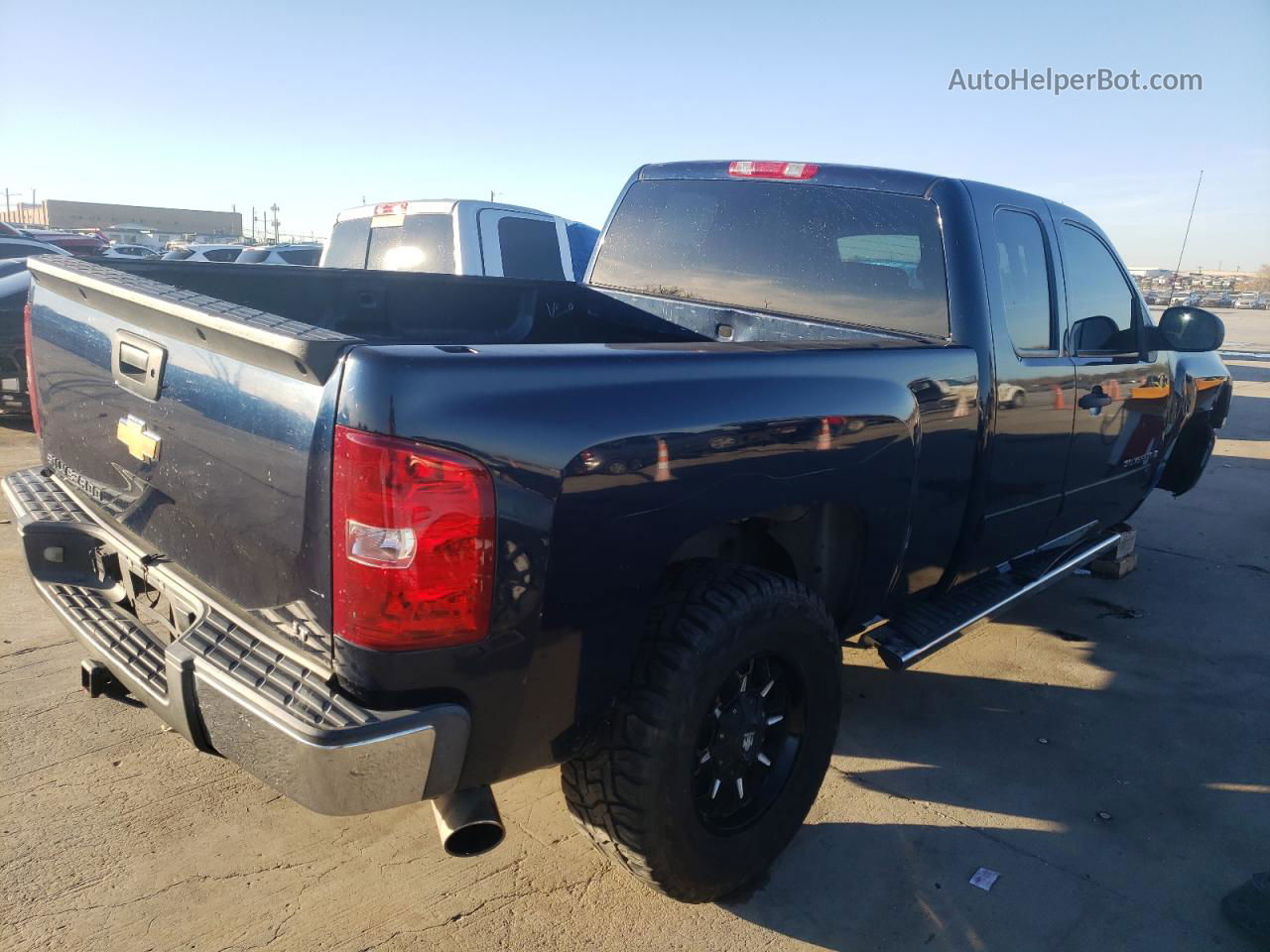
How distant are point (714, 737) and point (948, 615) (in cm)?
134

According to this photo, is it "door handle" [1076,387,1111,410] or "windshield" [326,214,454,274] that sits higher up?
"windshield" [326,214,454,274]

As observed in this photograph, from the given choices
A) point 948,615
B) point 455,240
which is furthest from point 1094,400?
point 455,240

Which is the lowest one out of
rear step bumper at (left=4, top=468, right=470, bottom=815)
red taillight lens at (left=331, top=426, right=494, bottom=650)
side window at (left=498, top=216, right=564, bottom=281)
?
rear step bumper at (left=4, top=468, right=470, bottom=815)

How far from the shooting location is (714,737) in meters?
2.45

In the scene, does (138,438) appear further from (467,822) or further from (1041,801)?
(1041,801)

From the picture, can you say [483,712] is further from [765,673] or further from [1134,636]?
[1134,636]

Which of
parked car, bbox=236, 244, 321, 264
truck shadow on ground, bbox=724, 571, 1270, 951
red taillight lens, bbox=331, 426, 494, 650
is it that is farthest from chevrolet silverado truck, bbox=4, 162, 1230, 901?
parked car, bbox=236, 244, 321, 264

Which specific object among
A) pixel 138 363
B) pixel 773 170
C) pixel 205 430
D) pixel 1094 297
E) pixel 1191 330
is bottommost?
pixel 205 430

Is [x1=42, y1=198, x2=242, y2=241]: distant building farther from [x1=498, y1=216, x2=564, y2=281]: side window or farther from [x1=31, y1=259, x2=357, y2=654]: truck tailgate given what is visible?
[x1=31, y1=259, x2=357, y2=654]: truck tailgate

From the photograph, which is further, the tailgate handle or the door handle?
the door handle

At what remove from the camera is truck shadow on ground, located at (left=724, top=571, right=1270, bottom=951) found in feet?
8.56

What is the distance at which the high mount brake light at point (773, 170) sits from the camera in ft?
12.3

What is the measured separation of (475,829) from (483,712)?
0.30 meters

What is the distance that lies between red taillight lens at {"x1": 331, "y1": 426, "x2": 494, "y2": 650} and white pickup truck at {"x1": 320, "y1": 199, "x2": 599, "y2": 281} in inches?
233
